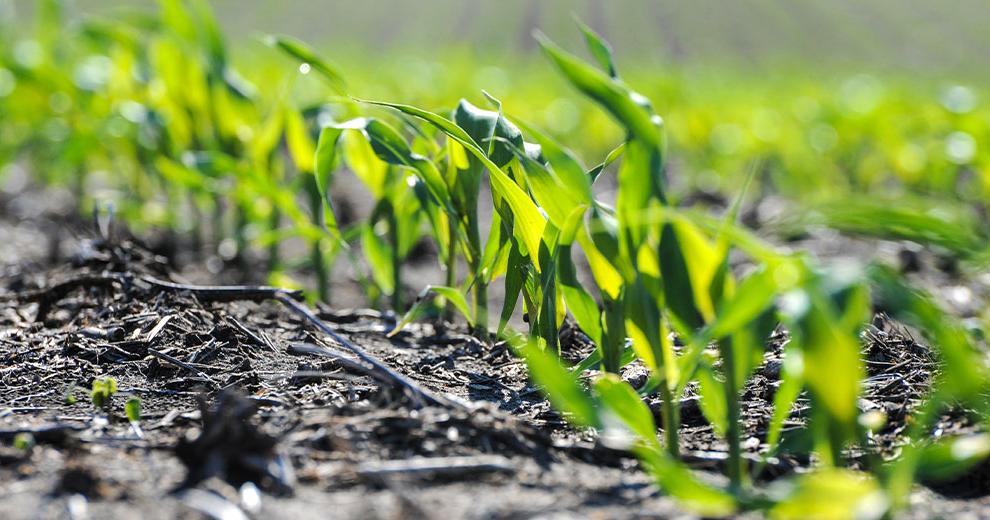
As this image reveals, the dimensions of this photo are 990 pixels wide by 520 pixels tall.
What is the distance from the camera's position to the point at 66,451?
123 cm

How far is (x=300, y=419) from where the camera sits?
130cm

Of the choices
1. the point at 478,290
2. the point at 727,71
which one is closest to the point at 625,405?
the point at 478,290

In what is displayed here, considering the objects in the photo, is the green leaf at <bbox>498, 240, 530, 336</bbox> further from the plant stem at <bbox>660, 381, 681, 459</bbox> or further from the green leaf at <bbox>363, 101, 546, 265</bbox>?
the plant stem at <bbox>660, 381, 681, 459</bbox>

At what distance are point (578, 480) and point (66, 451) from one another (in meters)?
0.63

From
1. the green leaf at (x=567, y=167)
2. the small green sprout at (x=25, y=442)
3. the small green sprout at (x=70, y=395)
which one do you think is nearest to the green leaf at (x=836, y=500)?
the green leaf at (x=567, y=167)

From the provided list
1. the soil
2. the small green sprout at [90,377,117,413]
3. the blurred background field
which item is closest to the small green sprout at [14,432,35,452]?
the soil

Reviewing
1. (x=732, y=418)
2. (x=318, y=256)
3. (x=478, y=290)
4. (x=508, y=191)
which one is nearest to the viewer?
(x=732, y=418)

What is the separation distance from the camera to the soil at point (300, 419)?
110 centimetres

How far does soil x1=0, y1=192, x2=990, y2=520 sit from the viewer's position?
3.60ft

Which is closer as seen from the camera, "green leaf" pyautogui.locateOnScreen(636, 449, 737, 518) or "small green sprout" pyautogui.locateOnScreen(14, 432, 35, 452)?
"green leaf" pyautogui.locateOnScreen(636, 449, 737, 518)

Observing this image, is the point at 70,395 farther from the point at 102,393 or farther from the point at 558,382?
the point at 558,382

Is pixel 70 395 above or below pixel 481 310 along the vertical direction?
below

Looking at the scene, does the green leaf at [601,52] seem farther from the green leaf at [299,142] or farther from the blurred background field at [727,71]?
the green leaf at [299,142]

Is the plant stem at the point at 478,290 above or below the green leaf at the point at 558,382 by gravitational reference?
above
